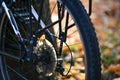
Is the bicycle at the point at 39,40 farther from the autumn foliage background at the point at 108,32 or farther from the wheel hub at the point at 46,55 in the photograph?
the autumn foliage background at the point at 108,32

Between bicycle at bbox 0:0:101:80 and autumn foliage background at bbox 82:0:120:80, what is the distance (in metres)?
1.13

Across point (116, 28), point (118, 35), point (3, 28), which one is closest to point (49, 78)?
point (3, 28)

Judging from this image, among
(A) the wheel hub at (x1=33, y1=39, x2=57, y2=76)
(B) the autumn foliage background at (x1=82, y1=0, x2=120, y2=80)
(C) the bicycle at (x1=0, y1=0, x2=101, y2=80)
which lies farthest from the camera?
(B) the autumn foliage background at (x1=82, y1=0, x2=120, y2=80)

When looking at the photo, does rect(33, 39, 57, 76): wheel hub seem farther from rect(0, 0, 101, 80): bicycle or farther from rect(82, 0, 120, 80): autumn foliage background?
rect(82, 0, 120, 80): autumn foliage background

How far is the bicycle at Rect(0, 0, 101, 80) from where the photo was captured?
3.48 meters

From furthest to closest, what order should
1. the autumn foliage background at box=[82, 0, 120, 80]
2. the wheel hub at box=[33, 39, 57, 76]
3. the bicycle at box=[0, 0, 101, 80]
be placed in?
the autumn foliage background at box=[82, 0, 120, 80], the wheel hub at box=[33, 39, 57, 76], the bicycle at box=[0, 0, 101, 80]

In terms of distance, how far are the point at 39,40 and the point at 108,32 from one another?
15.5 feet

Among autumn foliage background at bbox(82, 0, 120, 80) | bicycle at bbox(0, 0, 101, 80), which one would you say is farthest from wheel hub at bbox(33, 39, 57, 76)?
autumn foliage background at bbox(82, 0, 120, 80)

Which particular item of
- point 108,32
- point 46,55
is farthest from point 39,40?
point 108,32

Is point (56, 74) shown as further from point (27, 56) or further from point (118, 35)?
point (118, 35)

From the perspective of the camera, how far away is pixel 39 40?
3.96 metres

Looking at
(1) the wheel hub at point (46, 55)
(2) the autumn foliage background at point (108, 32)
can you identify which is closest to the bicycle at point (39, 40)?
(1) the wheel hub at point (46, 55)

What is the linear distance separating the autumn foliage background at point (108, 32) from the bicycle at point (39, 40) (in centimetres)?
113

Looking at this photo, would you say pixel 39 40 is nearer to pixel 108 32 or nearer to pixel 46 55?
pixel 46 55
